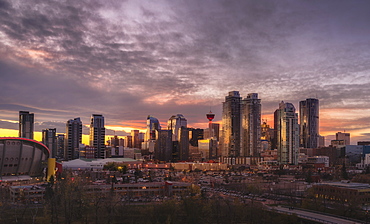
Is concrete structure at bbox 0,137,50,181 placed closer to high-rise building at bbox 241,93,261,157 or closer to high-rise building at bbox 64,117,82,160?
high-rise building at bbox 64,117,82,160

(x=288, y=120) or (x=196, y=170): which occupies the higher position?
(x=288, y=120)

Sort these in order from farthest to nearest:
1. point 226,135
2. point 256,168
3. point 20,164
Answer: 1. point 226,135
2. point 256,168
3. point 20,164

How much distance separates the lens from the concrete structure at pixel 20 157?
74.4m

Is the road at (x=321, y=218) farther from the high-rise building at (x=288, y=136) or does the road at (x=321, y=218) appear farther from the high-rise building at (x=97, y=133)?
the high-rise building at (x=97, y=133)

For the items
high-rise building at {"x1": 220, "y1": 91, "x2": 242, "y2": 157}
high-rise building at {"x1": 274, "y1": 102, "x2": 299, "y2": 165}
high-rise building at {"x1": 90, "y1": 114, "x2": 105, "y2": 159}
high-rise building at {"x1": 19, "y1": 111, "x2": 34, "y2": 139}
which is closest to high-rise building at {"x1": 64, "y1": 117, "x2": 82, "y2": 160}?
high-rise building at {"x1": 90, "y1": 114, "x2": 105, "y2": 159}

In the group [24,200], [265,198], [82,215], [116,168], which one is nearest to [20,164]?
[24,200]

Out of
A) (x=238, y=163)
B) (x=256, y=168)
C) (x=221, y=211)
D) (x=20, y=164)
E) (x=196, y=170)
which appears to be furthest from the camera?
(x=238, y=163)

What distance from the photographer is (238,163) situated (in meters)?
169

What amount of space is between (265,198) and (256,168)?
312ft

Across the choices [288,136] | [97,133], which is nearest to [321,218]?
[288,136]

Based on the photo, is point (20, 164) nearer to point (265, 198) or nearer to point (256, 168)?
point (265, 198)

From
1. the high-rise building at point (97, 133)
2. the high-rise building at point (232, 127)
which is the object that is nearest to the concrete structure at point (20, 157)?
the high-rise building at point (97, 133)

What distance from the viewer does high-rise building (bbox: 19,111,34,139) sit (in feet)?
625

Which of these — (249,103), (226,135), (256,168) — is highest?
(249,103)
